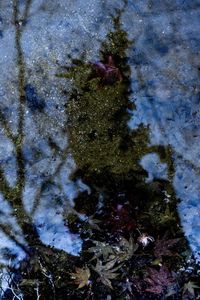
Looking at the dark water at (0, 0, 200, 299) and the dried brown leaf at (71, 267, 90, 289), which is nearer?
the dried brown leaf at (71, 267, 90, 289)

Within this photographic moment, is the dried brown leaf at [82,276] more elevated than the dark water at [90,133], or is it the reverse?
the dark water at [90,133]

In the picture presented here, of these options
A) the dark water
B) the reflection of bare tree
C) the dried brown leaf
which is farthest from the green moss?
the dried brown leaf

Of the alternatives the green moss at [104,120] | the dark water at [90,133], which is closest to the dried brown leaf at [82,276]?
the dark water at [90,133]

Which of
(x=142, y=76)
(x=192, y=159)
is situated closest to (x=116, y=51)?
(x=142, y=76)

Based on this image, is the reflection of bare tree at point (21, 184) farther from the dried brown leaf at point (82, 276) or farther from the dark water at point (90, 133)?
the dried brown leaf at point (82, 276)

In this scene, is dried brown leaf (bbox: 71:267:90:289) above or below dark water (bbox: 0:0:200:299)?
below

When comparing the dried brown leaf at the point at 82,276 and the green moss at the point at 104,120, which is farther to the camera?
the green moss at the point at 104,120

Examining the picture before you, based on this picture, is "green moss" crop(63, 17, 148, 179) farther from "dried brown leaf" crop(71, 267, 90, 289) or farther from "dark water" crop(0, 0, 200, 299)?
"dried brown leaf" crop(71, 267, 90, 289)

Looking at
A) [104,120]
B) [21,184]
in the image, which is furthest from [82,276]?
[104,120]

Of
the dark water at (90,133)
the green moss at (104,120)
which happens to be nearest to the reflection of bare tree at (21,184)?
the dark water at (90,133)

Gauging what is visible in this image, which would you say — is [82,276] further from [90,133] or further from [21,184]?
[90,133]
